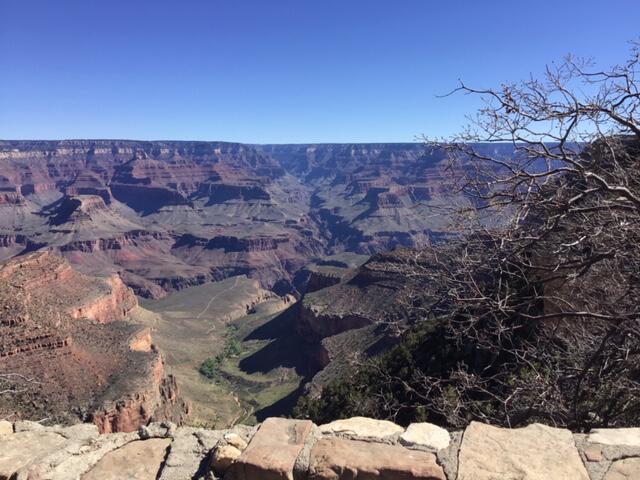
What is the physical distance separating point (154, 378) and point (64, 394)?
7206 millimetres

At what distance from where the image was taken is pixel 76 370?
101ft

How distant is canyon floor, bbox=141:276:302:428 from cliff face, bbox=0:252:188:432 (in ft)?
14.8

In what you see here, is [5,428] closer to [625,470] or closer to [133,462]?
[133,462]

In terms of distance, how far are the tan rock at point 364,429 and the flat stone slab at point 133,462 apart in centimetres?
185

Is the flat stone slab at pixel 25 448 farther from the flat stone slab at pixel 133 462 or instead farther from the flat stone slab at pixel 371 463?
the flat stone slab at pixel 371 463

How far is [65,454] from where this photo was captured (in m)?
5.00

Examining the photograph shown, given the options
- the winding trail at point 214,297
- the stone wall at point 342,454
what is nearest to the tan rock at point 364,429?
the stone wall at point 342,454

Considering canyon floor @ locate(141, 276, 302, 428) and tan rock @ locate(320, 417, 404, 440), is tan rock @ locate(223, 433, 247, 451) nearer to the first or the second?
tan rock @ locate(320, 417, 404, 440)

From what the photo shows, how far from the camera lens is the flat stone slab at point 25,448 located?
15.9 feet

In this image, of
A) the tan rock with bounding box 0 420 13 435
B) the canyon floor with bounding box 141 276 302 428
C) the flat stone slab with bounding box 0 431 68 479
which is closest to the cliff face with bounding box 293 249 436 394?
the canyon floor with bounding box 141 276 302 428

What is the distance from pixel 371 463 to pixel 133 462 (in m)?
2.68

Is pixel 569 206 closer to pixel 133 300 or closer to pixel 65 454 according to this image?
pixel 65 454

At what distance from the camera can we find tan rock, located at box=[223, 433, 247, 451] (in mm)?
4619

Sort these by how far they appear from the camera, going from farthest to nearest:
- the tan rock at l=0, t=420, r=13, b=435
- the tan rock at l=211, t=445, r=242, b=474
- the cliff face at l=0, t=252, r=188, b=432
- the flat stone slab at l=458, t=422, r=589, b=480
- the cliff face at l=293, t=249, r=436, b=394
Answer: the cliff face at l=293, t=249, r=436, b=394 → the cliff face at l=0, t=252, r=188, b=432 → the tan rock at l=0, t=420, r=13, b=435 → the tan rock at l=211, t=445, r=242, b=474 → the flat stone slab at l=458, t=422, r=589, b=480
